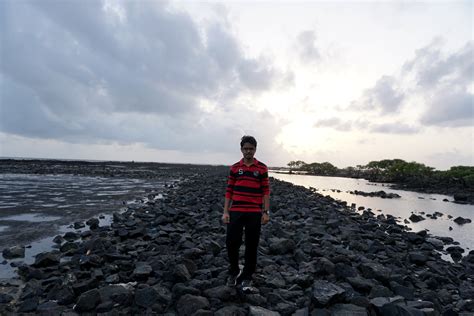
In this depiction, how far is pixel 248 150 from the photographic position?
5.04m

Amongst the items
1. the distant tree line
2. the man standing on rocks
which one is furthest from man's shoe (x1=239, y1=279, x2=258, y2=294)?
the distant tree line

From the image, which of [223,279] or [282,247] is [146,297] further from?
[282,247]

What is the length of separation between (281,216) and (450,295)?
316 inches

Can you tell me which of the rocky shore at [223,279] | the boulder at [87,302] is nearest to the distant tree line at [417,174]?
the rocky shore at [223,279]

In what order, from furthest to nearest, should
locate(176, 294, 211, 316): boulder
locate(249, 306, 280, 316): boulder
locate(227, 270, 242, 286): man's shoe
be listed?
1. locate(227, 270, 242, 286): man's shoe
2. locate(176, 294, 211, 316): boulder
3. locate(249, 306, 280, 316): boulder

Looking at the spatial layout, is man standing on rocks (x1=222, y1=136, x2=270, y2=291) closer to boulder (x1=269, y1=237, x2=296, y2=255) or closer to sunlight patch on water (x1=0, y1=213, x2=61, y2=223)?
boulder (x1=269, y1=237, x2=296, y2=255)

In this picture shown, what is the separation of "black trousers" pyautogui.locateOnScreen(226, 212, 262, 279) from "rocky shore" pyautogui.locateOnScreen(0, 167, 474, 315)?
0.48m

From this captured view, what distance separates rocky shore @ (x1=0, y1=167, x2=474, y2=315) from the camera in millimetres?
4613

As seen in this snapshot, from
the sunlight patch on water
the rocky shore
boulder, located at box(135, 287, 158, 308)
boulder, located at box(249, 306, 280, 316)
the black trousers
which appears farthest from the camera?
the sunlight patch on water

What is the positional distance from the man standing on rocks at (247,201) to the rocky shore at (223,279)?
771 mm

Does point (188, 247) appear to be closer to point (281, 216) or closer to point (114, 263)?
point (114, 263)

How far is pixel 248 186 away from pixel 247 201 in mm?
262

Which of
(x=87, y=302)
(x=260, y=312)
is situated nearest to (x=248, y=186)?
(x=260, y=312)

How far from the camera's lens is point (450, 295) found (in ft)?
18.6
